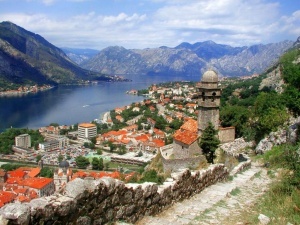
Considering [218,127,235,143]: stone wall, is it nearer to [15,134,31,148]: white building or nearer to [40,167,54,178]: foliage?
[40,167,54,178]: foliage

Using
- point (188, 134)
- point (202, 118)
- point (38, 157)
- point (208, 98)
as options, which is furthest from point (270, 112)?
point (38, 157)

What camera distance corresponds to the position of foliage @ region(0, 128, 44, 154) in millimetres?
56594

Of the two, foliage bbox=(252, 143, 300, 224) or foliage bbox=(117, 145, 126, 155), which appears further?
foliage bbox=(117, 145, 126, 155)

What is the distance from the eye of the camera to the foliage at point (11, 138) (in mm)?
56594

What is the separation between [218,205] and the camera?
5766 mm

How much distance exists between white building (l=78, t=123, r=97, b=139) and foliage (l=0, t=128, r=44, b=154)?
23.6 ft

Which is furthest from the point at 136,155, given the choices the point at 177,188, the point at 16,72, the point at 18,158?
the point at 16,72

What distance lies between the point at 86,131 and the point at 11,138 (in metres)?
13.1

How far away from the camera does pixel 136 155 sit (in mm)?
51438

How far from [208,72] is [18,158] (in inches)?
1681

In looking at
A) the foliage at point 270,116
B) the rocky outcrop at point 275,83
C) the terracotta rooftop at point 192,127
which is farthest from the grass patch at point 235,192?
the rocky outcrop at point 275,83

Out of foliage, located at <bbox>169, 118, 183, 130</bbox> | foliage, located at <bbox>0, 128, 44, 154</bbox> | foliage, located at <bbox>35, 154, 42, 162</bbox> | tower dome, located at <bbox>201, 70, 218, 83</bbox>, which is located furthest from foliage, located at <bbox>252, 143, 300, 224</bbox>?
foliage, located at <bbox>0, 128, 44, 154</bbox>

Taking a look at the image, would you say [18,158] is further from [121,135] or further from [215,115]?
[215,115]

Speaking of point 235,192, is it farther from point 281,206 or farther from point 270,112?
point 270,112
